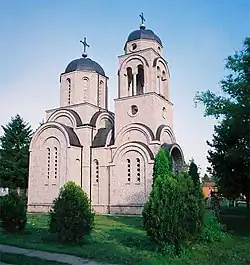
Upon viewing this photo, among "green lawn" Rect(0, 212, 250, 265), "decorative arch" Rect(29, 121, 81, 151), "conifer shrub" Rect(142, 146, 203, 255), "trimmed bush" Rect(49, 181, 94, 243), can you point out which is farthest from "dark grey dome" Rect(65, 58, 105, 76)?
"conifer shrub" Rect(142, 146, 203, 255)

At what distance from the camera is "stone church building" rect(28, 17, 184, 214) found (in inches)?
966

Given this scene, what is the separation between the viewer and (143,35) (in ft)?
90.2

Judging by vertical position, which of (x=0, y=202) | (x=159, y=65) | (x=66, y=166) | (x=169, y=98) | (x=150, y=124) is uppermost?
(x=159, y=65)

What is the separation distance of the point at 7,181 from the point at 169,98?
20567 mm

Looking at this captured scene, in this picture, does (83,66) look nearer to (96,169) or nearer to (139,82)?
(139,82)

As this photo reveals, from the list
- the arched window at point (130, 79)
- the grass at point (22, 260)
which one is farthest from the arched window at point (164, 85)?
the grass at point (22, 260)

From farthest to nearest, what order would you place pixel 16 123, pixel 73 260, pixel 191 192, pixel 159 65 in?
1. pixel 16 123
2. pixel 159 65
3. pixel 191 192
4. pixel 73 260

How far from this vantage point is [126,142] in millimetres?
25125

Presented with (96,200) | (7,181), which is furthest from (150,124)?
(7,181)

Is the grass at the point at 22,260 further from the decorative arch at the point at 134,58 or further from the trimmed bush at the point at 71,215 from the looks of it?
the decorative arch at the point at 134,58

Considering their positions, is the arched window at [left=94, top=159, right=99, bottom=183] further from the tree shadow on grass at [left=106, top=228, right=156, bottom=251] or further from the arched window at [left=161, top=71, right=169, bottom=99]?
the tree shadow on grass at [left=106, top=228, right=156, bottom=251]

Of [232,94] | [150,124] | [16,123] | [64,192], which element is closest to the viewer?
[64,192]

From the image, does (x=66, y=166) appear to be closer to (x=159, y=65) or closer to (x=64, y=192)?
(x=159, y=65)

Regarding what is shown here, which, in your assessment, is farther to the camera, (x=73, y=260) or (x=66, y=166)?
(x=66, y=166)
